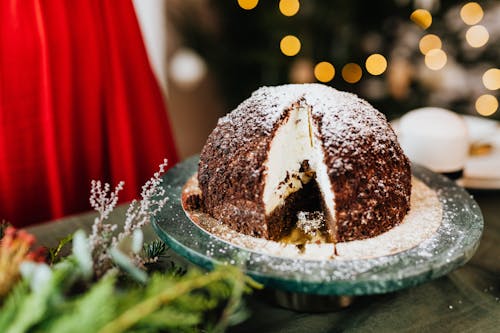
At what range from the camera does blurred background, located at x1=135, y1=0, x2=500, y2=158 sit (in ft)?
8.05

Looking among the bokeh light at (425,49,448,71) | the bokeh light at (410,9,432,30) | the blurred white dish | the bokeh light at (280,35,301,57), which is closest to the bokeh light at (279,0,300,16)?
the bokeh light at (280,35,301,57)

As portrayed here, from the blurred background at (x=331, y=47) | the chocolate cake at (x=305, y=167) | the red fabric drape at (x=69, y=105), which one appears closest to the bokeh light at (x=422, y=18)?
the blurred background at (x=331, y=47)

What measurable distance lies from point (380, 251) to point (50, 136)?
1058mm

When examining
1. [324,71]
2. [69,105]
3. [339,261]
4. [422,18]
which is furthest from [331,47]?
[339,261]

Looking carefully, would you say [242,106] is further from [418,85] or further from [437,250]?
[418,85]

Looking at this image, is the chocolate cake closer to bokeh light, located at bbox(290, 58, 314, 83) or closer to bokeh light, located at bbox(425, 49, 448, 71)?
bokeh light, located at bbox(290, 58, 314, 83)

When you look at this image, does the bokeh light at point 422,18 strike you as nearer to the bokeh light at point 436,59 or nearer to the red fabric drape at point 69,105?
the bokeh light at point 436,59

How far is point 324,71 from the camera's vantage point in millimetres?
2611

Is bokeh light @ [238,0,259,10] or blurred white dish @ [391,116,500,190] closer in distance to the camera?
blurred white dish @ [391,116,500,190]

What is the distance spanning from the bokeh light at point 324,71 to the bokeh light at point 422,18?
45 cm

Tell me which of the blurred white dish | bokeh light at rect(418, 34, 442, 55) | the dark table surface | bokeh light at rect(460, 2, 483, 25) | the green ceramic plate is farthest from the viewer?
bokeh light at rect(418, 34, 442, 55)

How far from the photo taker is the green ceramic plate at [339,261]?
0.79 metres

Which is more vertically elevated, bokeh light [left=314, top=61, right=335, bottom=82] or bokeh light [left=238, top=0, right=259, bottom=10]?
bokeh light [left=238, top=0, right=259, bottom=10]

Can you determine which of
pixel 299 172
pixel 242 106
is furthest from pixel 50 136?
pixel 299 172
